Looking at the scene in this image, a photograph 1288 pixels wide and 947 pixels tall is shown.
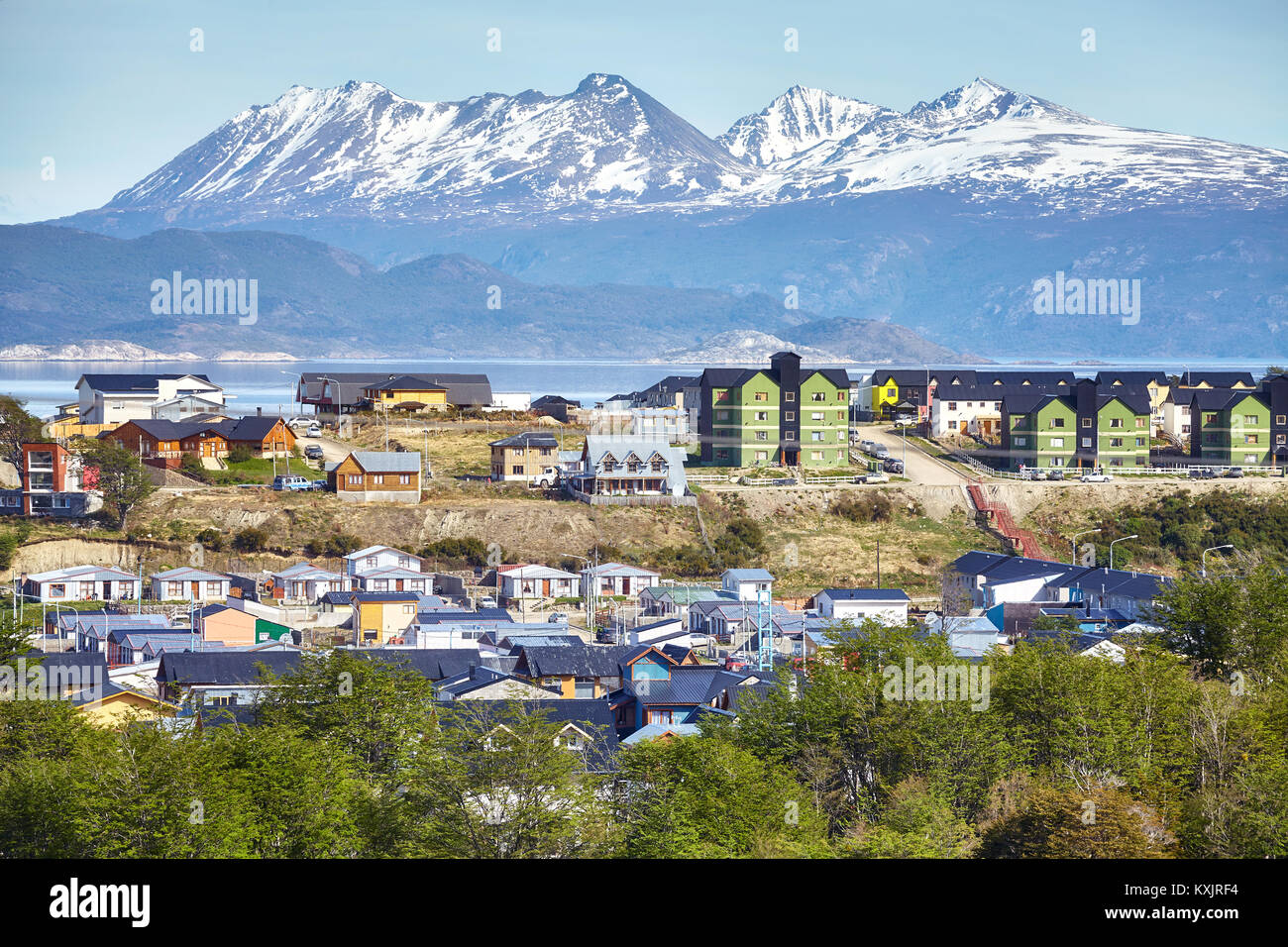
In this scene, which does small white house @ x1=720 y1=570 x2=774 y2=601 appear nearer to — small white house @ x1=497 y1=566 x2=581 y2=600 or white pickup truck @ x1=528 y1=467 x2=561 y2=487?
small white house @ x1=497 y1=566 x2=581 y2=600

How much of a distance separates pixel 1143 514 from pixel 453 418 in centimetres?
2166

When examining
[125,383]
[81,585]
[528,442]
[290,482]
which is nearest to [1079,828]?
[81,585]

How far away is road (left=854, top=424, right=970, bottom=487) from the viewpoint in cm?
4084

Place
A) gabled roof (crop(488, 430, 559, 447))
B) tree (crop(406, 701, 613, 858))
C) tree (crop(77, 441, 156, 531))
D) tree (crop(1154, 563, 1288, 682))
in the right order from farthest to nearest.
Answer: gabled roof (crop(488, 430, 559, 447)), tree (crop(77, 441, 156, 531)), tree (crop(1154, 563, 1288, 682)), tree (crop(406, 701, 613, 858))

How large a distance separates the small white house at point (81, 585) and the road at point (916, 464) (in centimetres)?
2067

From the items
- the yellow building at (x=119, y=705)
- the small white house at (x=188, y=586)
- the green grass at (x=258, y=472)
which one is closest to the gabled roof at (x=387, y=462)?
the green grass at (x=258, y=472)

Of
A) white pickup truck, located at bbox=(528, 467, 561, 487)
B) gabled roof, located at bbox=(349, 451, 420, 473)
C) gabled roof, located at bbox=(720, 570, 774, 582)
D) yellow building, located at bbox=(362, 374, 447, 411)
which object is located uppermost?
yellow building, located at bbox=(362, 374, 447, 411)

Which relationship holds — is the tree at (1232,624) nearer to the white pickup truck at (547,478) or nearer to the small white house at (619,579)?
the small white house at (619,579)

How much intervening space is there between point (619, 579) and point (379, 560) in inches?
205

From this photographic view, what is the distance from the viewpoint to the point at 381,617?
26.6m

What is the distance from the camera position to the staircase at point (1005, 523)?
36.7m

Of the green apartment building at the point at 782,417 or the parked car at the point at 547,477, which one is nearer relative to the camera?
the parked car at the point at 547,477

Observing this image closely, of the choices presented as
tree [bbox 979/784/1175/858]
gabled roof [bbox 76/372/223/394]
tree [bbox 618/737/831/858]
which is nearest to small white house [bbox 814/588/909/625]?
tree [bbox 618/737/831/858]

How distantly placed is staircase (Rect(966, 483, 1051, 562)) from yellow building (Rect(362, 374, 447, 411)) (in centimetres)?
1938
